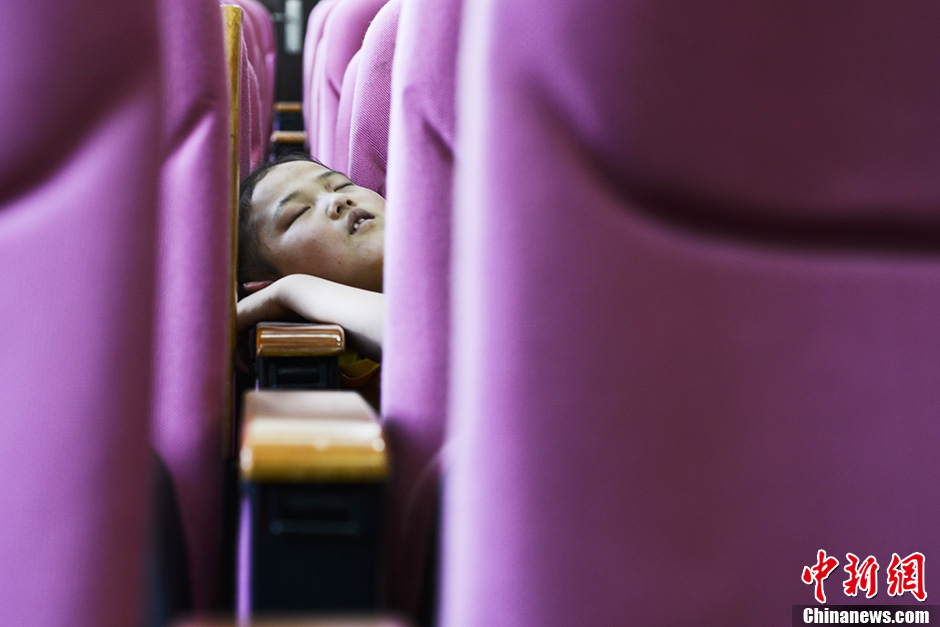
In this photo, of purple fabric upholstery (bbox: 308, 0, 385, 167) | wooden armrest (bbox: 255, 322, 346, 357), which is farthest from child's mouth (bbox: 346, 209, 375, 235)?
purple fabric upholstery (bbox: 308, 0, 385, 167)

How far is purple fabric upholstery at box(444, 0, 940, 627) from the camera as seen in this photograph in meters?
0.40

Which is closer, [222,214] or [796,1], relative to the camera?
[796,1]

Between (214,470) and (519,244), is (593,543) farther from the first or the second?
(214,470)

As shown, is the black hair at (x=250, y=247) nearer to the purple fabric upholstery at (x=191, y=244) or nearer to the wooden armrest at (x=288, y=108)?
the purple fabric upholstery at (x=191, y=244)

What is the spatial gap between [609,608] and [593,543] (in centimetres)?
3

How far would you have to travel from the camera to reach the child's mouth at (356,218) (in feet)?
3.23

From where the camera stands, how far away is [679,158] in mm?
401

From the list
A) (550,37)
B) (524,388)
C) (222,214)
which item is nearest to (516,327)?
(524,388)

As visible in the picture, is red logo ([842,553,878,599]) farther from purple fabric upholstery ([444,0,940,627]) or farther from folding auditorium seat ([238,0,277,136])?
folding auditorium seat ([238,0,277,136])

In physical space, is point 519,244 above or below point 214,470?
above

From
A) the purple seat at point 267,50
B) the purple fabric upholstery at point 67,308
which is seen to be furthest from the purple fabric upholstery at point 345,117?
the purple seat at point 267,50

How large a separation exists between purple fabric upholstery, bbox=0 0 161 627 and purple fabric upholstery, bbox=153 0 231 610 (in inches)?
4.2

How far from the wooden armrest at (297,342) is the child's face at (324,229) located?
303 millimetres

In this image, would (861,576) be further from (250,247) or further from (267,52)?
(267,52)
